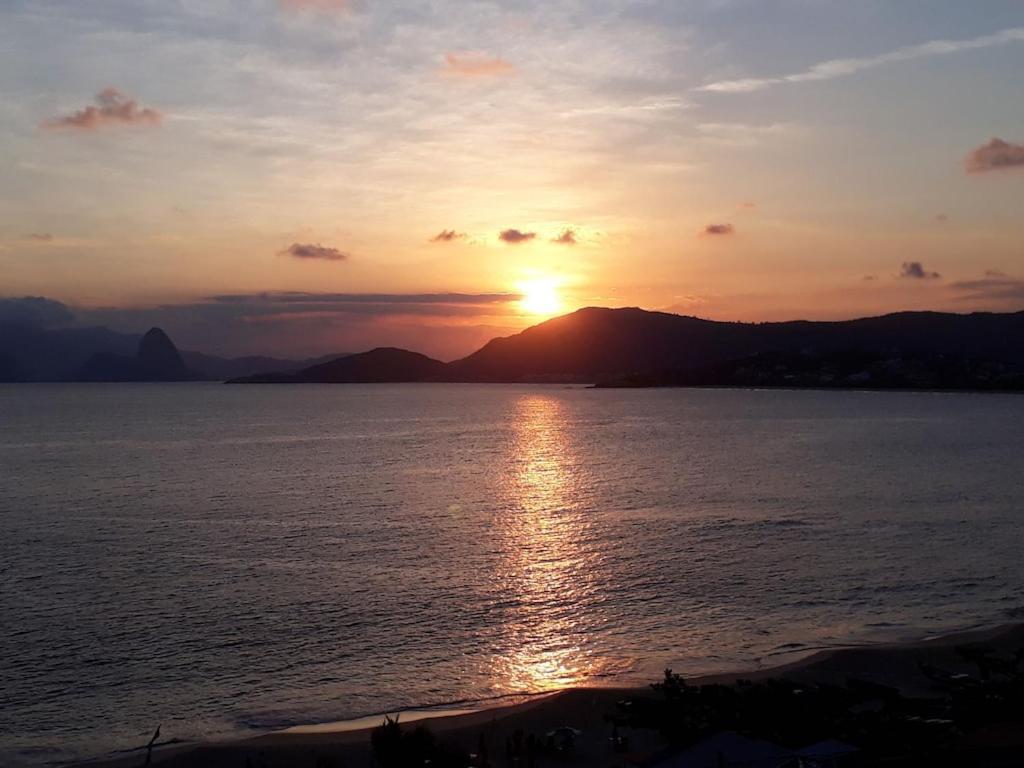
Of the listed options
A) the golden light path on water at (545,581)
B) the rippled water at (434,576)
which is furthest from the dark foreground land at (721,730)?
the golden light path on water at (545,581)

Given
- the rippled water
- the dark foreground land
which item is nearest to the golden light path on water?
the rippled water

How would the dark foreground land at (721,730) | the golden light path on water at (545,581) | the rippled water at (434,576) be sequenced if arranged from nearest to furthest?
the dark foreground land at (721,730), the rippled water at (434,576), the golden light path on water at (545,581)

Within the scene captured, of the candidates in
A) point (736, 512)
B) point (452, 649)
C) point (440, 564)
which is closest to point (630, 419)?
point (736, 512)

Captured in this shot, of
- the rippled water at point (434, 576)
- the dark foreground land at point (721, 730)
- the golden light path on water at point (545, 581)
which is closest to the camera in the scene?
the dark foreground land at point (721, 730)

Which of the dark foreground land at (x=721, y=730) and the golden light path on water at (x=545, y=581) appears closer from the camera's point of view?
the dark foreground land at (x=721, y=730)

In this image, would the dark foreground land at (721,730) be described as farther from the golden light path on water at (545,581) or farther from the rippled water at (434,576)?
the golden light path on water at (545,581)

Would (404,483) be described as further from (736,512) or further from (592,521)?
(736,512)
